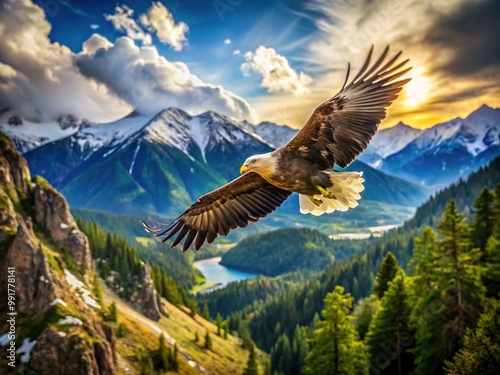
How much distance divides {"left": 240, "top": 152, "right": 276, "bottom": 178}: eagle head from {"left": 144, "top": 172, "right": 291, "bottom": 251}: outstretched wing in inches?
75.5

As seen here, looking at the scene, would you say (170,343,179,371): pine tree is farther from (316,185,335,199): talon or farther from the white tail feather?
(316,185,335,199): talon

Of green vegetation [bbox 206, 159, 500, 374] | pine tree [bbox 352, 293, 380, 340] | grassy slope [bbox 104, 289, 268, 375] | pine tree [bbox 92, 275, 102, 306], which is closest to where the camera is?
green vegetation [bbox 206, 159, 500, 374]

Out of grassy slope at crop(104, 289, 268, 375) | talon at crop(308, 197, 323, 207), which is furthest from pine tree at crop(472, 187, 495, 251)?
grassy slope at crop(104, 289, 268, 375)

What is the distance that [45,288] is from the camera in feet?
166

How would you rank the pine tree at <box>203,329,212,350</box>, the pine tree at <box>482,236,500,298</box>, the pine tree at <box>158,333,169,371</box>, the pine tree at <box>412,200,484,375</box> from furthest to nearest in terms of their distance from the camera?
the pine tree at <box>203,329,212,350</box>
the pine tree at <box>158,333,169,371</box>
the pine tree at <box>482,236,500,298</box>
the pine tree at <box>412,200,484,375</box>

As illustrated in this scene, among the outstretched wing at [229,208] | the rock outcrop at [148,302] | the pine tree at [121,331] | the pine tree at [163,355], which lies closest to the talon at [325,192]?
the outstretched wing at [229,208]

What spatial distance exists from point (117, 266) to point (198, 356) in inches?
1155

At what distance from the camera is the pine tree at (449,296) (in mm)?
22766

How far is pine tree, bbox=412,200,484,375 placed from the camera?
22766 millimetres

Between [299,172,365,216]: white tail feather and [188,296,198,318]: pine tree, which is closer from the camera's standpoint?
[299,172,365,216]: white tail feather

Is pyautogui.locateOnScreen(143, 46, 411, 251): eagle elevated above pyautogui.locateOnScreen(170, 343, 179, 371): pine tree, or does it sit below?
above

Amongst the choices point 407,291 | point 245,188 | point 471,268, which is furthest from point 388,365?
point 245,188

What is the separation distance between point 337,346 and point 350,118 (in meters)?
24.3

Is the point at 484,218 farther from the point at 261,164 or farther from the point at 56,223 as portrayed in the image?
the point at 56,223
